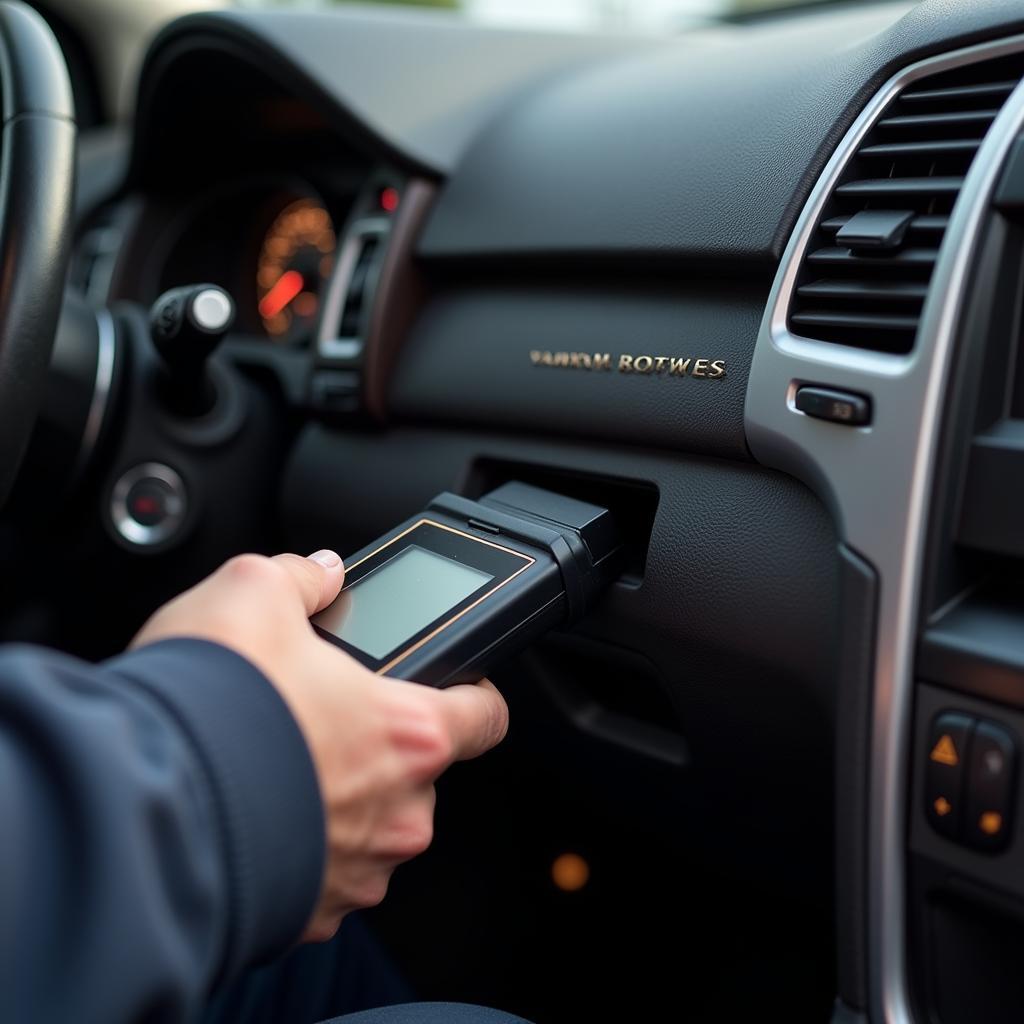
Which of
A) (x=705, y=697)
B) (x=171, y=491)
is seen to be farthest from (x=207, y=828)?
(x=171, y=491)

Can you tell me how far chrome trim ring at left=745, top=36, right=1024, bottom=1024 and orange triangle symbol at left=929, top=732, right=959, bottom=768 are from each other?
0.02m

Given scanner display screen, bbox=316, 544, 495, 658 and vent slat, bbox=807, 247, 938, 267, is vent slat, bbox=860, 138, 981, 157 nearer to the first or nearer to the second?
vent slat, bbox=807, 247, 938, 267

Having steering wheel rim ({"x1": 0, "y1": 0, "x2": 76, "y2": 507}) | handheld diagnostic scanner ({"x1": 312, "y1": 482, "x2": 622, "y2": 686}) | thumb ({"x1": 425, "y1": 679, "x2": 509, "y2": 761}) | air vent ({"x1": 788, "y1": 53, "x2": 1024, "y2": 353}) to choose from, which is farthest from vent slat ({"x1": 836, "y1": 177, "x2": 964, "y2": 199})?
steering wheel rim ({"x1": 0, "y1": 0, "x2": 76, "y2": 507})

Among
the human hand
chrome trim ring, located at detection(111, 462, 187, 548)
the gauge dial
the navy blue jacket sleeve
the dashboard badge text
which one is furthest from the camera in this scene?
Answer: the gauge dial

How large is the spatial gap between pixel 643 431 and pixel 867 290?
229 millimetres

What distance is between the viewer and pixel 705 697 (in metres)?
0.84

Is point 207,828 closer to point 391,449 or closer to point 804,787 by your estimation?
point 804,787

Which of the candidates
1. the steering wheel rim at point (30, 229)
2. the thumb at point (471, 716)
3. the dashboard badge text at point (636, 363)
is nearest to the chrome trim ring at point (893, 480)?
the dashboard badge text at point (636, 363)

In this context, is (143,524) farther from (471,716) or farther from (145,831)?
(145,831)

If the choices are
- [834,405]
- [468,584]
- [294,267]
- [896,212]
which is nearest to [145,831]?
[468,584]

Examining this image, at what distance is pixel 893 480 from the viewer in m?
0.64

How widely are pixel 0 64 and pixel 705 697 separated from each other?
790 mm

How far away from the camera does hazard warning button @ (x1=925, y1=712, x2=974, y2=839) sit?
62 centimetres

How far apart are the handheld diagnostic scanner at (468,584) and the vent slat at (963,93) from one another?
35 centimetres
